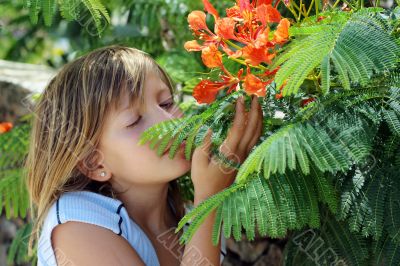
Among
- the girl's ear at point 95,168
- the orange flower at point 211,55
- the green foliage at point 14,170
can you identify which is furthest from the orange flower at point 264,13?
the green foliage at point 14,170

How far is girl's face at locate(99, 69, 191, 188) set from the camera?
2.21 meters

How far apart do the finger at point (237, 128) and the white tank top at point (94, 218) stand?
55 cm

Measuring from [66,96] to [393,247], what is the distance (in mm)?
1125

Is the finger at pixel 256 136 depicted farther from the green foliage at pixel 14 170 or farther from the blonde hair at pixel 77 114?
the green foliage at pixel 14 170

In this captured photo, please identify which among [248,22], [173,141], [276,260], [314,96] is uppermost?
[248,22]

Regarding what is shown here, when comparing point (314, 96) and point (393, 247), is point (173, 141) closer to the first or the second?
point (314, 96)

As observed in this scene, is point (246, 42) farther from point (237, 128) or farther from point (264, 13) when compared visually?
point (237, 128)

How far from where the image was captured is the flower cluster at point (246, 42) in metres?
1.71

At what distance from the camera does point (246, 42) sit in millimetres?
1779

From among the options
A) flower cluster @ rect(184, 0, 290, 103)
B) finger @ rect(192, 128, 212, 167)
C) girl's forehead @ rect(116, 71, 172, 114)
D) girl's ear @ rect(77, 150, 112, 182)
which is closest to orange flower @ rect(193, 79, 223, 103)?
flower cluster @ rect(184, 0, 290, 103)

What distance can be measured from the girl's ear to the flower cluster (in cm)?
62

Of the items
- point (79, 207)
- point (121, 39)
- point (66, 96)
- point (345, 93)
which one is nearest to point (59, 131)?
point (66, 96)

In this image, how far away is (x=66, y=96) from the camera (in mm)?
2416

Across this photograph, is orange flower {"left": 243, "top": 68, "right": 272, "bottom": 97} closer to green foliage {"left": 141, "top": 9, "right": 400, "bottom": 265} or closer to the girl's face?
green foliage {"left": 141, "top": 9, "right": 400, "bottom": 265}
